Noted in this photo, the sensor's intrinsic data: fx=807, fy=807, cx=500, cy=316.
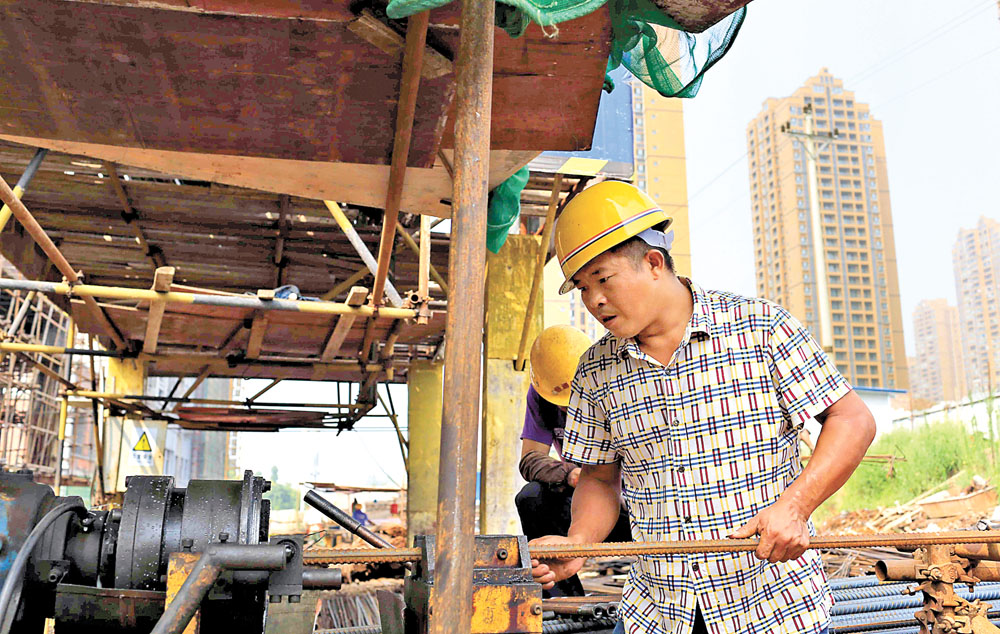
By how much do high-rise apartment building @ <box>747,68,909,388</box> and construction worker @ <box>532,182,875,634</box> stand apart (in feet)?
198

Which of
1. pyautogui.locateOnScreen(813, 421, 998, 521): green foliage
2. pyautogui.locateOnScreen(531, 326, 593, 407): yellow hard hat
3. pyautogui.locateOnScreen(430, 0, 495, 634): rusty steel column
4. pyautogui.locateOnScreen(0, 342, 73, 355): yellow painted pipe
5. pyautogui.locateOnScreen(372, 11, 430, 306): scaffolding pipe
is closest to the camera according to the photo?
pyautogui.locateOnScreen(430, 0, 495, 634): rusty steel column

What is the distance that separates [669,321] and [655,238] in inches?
10.6

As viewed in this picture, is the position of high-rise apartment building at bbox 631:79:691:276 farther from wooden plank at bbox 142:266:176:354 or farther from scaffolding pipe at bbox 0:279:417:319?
scaffolding pipe at bbox 0:279:417:319

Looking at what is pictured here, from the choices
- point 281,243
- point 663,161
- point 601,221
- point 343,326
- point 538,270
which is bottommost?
point 601,221

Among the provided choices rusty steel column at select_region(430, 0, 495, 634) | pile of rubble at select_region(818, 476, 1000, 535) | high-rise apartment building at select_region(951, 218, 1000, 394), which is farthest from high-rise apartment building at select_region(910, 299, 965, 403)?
rusty steel column at select_region(430, 0, 495, 634)

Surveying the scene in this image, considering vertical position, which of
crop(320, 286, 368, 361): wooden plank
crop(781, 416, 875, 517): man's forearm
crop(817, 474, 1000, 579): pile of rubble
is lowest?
crop(817, 474, 1000, 579): pile of rubble

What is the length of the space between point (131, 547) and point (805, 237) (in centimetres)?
6525

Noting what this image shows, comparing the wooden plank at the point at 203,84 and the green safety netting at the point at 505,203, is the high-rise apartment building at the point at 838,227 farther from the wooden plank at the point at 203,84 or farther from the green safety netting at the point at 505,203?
the wooden plank at the point at 203,84

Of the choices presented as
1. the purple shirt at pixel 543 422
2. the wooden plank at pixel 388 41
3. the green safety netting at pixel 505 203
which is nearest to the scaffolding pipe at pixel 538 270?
the green safety netting at pixel 505 203

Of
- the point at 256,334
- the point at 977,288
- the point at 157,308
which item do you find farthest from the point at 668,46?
the point at 977,288

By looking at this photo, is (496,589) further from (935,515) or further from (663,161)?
(663,161)

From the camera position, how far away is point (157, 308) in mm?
5883

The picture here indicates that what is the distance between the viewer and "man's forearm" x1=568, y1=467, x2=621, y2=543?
274 cm

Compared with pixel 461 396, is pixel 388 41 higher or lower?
higher
